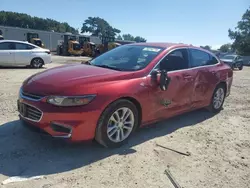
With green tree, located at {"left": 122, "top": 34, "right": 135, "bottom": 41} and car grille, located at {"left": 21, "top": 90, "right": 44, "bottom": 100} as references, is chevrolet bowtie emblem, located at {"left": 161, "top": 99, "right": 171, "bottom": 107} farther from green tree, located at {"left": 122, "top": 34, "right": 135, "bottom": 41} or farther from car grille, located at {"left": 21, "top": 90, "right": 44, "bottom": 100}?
green tree, located at {"left": 122, "top": 34, "right": 135, "bottom": 41}

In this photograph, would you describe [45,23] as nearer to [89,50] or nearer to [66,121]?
[89,50]

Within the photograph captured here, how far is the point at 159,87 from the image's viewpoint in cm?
415

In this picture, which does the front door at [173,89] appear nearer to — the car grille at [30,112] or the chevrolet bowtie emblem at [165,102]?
the chevrolet bowtie emblem at [165,102]

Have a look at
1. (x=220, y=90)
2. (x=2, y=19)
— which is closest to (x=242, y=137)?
(x=220, y=90)

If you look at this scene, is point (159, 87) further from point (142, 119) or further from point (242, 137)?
point (242, 137)

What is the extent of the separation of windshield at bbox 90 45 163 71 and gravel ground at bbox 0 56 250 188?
1200 mm

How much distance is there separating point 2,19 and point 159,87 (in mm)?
103220

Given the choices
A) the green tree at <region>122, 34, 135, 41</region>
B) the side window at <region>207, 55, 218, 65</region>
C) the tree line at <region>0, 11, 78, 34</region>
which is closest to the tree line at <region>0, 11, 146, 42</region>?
the tree line at <region>0, 11, 78, 34</region>

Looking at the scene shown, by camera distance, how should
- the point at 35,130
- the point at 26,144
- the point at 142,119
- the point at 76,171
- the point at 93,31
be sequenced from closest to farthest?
the point at 76,171 → the point at 35,130 → the point at 26,144 → the point at 142,119 → the point at 93,31

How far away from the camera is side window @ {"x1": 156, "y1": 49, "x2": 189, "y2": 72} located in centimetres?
443

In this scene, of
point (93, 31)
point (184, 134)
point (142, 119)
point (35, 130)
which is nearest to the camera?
point (35, 130)

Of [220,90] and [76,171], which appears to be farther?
[220,90]

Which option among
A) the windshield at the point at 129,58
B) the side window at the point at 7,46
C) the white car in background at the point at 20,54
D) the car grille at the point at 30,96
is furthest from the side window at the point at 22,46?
the car grille at the point at 30,96

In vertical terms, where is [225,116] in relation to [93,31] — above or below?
below
